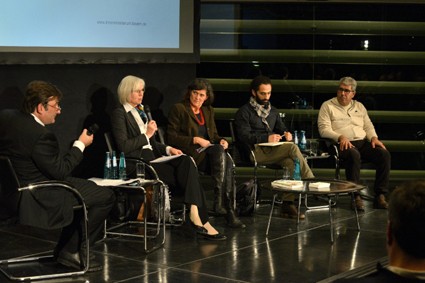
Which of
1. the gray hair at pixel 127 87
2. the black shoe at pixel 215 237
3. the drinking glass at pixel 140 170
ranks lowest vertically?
the black shoe at pixel 215 237

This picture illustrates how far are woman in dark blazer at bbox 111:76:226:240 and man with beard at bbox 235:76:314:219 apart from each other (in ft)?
3.18

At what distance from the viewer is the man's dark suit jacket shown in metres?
4.42

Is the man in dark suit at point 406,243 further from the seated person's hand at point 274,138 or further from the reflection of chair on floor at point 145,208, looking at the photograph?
the seated person's hand at point 274,138

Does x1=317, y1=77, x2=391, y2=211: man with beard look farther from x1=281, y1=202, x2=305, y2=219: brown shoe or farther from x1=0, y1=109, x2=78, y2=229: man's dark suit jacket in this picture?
x1=0, y1=109, x2=78, y2=229: man's dark suit jacket

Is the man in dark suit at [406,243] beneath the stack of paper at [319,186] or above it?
above

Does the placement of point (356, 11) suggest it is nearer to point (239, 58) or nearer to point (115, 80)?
point (239, 58)

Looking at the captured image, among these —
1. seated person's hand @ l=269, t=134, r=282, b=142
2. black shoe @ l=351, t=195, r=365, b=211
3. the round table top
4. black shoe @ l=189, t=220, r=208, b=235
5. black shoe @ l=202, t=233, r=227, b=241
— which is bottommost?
black shoe @ l=202, t=233, r=227, b=241

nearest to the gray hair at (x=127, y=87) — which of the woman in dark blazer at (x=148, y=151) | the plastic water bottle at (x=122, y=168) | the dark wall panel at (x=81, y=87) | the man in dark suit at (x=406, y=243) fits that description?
the woman in dark blazer at (x=148, y=151)

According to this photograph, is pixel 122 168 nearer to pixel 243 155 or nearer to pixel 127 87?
pixel 127 87

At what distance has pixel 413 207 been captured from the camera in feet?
6.18

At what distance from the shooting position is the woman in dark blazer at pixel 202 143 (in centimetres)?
620

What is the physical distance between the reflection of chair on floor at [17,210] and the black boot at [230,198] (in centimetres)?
166

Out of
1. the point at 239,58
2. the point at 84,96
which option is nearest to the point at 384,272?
the point at 84,96

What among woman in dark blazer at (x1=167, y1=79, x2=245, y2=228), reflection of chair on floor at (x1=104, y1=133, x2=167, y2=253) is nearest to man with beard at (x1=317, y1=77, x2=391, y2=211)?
woman in dark blazer at (x1=167, y1=79, x2=245, y2=228)
